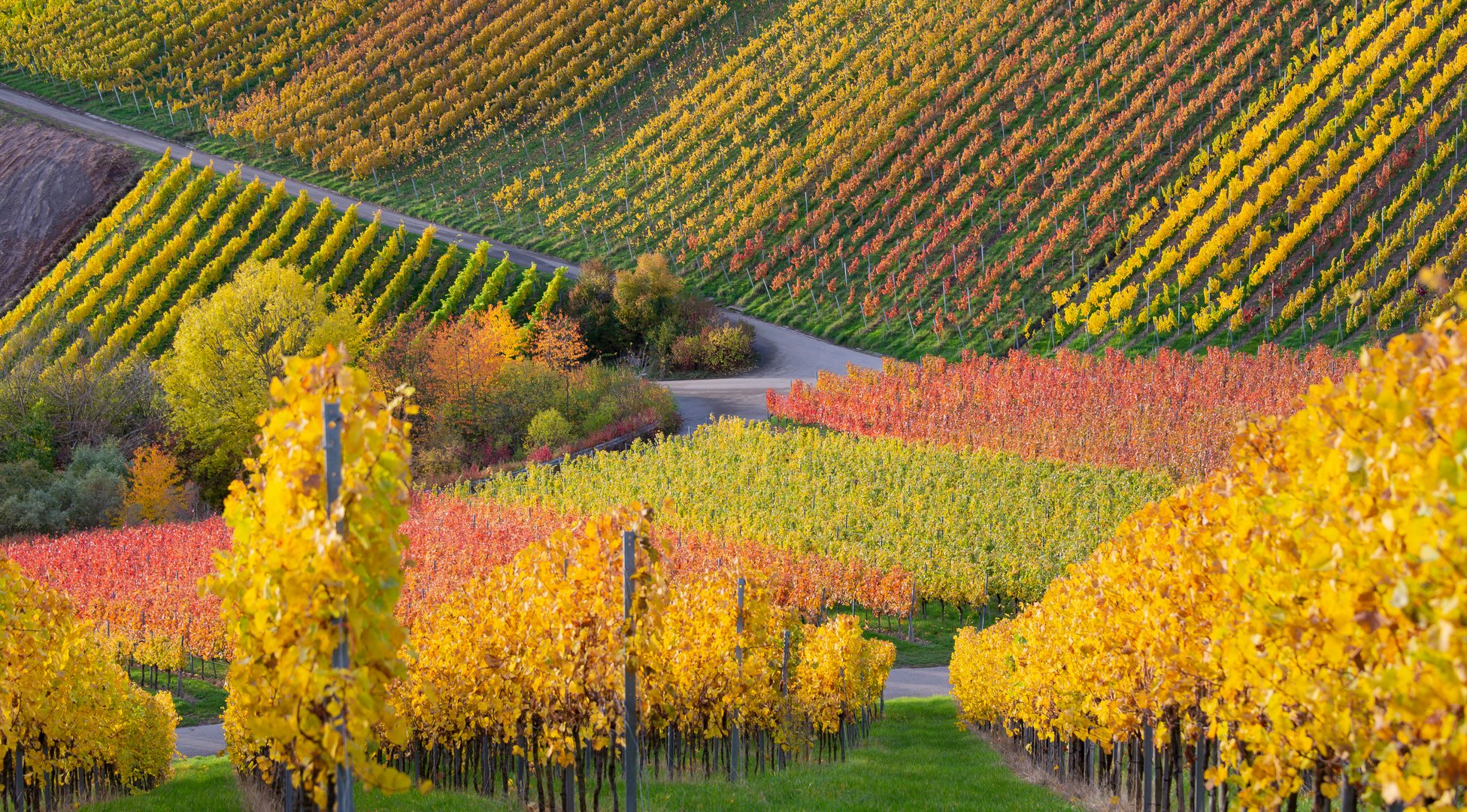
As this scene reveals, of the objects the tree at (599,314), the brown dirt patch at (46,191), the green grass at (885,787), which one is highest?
the brown dirt patch at (46,191)

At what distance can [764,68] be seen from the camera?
7112 cm

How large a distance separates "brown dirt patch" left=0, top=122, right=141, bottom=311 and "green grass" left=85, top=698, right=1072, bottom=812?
180 ft

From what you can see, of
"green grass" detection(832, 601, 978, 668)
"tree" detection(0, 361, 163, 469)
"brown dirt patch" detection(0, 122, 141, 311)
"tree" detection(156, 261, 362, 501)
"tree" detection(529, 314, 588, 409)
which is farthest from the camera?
"brown dirt patch" detection(0, 122, 141, 311)

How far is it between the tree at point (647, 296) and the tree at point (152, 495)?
21978 millimetres

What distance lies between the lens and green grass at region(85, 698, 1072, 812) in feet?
36.2

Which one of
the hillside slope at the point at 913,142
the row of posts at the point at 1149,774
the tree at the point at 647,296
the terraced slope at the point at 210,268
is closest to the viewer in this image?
the row of posts at the point at 1149,774

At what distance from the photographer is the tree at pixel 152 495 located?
1348 inches

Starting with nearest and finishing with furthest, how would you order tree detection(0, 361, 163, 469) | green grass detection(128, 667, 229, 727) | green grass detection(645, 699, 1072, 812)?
1. green grass detection(645, 699, 1072, 812)
2. green grass detection(128, 667, 229, 727)
3. tree detection(0, 361, 163, 469)

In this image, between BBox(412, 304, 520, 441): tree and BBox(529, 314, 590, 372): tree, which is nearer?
BBox(412, 304, 520, 441): tree

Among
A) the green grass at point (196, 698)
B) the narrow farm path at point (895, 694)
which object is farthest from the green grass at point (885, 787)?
the green grass at point (196, 698)

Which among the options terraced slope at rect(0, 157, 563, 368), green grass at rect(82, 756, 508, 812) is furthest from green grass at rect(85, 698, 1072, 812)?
terraced slope at rect(0, 157, 563, 368)

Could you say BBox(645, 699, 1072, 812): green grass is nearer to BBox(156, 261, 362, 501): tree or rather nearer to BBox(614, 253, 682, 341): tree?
BBox(156, 261, 362, 501): tree

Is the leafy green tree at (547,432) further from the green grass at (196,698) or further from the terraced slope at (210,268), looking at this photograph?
the green grass at (196,698)

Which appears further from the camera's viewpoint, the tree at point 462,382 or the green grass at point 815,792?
the tree at point 462,382
